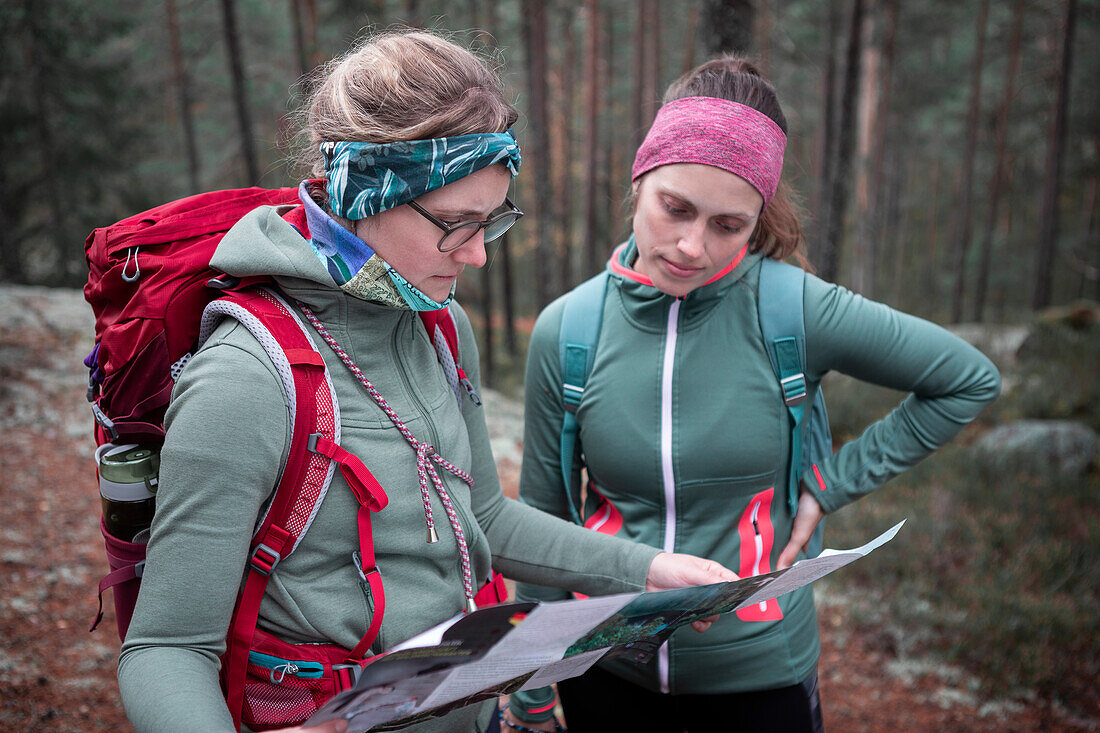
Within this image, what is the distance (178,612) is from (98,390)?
0.66 metres

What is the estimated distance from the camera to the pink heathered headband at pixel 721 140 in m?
1.91

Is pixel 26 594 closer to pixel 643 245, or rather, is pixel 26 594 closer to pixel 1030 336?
pixel 643 245

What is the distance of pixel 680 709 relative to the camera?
82.7 inches

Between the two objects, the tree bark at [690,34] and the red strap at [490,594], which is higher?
the tree bark at [690,34]

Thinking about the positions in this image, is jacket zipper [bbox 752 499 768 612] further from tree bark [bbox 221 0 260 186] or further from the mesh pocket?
tree bark [bbox 221 0 260 186]

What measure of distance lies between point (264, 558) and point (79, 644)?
12.0ft

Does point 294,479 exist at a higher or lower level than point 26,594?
higher

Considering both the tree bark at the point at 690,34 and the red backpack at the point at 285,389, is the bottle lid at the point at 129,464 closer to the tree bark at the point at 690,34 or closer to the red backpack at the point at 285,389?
the red backpack at the point at 285,389

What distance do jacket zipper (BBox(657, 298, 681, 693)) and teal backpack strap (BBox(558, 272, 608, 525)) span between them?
0.73 ft

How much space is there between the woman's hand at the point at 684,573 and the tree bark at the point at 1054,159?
56.8 feet

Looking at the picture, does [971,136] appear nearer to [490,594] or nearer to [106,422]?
[490,594]

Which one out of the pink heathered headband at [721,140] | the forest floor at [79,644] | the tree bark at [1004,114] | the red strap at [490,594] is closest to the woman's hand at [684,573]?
the red strap at [490,594]

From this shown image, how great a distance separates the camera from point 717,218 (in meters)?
1.94

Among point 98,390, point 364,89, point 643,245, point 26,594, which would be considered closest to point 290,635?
point 98,390
